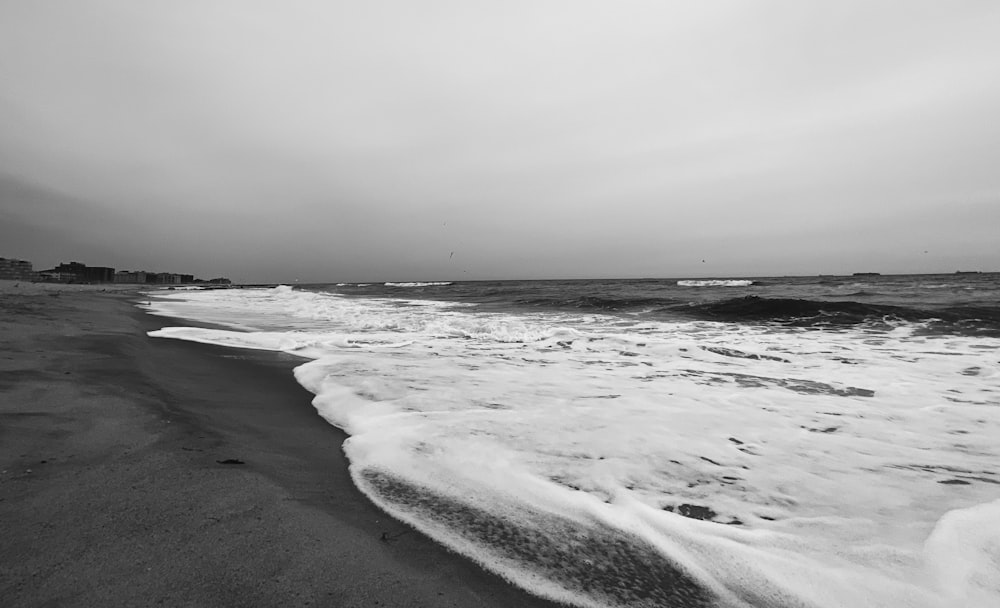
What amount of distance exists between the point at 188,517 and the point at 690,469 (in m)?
2.60

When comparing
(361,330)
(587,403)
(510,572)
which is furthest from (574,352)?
(510,572)

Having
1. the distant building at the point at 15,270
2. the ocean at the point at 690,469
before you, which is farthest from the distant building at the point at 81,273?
the ocean at the point at 690,469

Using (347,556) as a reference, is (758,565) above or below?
below

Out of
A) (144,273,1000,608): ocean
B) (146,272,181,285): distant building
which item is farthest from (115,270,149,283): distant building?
(144,273,1000,608): ocean

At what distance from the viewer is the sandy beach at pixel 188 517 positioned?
4.21 ft

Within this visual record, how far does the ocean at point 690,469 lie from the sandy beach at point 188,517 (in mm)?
211

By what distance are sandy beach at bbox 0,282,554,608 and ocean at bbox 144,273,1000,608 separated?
0.69 ft

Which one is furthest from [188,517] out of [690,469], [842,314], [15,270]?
[15,270]

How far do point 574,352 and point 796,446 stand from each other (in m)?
4.06

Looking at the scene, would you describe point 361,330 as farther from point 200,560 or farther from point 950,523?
point 950,523

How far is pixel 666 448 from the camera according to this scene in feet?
9.66

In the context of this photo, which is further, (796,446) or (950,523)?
(796,446)

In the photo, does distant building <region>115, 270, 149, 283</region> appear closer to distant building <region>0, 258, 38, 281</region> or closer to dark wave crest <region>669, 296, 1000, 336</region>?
distant building <region>0, 258, 38, 281</region>

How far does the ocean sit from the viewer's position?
1.65m
